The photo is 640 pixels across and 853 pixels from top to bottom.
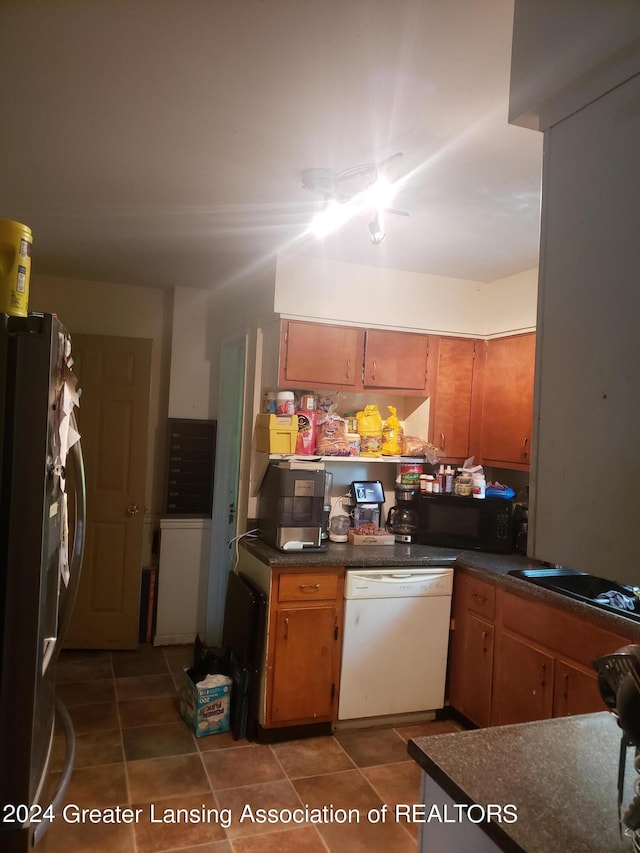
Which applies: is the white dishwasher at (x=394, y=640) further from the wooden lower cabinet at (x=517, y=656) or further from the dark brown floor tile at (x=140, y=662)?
the dark brown floor tile at (x=140, y=662)

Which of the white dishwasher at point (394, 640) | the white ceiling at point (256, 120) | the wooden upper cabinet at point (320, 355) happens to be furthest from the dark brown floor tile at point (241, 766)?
the white ceiling at point (256, 120)

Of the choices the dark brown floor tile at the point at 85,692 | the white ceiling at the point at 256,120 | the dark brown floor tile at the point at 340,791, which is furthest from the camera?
the dark brown floor tile at the point at 85,692

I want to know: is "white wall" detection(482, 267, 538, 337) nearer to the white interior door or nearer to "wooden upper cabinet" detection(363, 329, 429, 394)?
"wooden upper cabinet" detection(363, 329, 429, 394)

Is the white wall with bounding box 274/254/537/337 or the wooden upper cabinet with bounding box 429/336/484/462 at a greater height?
the white wall with bounding box 274/254/537/337

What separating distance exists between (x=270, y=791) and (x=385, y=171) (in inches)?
97.1

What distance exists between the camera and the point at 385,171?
2086 millimetres

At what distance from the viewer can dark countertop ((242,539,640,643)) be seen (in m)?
2.70

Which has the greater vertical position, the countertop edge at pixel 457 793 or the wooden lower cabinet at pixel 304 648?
the countertop edge at pixel 457 793

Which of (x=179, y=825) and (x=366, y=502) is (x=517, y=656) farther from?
(x=179, y=825)

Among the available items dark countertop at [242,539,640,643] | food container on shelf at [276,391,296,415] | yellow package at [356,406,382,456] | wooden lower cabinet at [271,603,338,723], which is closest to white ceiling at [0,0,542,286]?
food container on shelf at [276,391,296,415]

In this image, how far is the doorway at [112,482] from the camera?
385cm

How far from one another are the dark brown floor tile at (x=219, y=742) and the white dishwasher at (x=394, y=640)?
51 cm

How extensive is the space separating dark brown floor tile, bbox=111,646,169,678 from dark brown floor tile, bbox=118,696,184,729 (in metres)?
0.37

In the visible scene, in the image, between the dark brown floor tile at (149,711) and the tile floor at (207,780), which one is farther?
the dark brown floor tile at (149,711)
